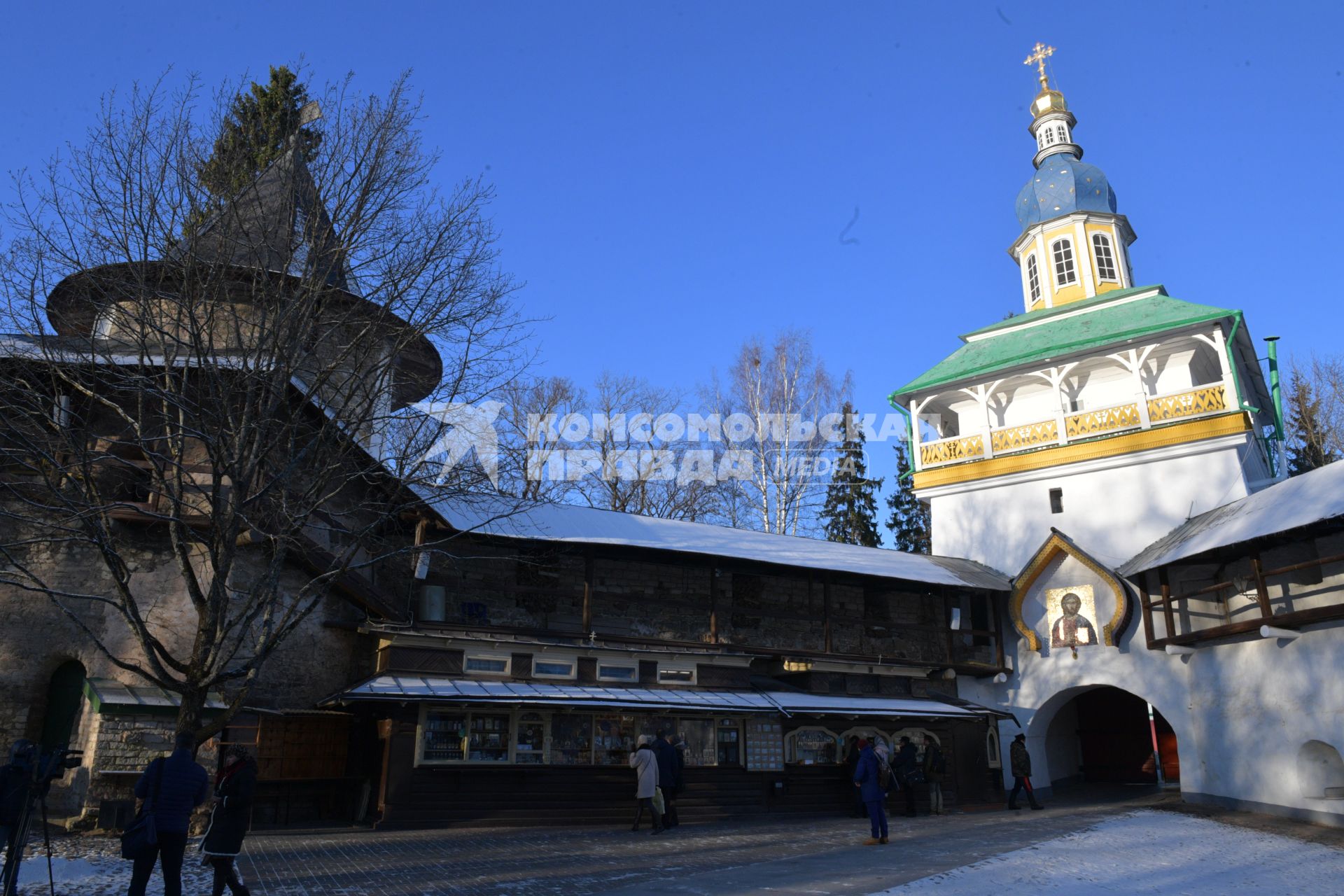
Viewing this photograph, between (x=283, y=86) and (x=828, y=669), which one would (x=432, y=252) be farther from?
(x=283, y=86)

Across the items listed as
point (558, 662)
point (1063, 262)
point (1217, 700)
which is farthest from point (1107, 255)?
point (558, 662)

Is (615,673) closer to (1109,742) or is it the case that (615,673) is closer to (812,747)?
(812,747)

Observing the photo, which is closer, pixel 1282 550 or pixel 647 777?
pixel 647 777

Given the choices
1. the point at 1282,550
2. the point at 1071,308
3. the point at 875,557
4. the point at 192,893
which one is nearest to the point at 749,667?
the point at 875,557

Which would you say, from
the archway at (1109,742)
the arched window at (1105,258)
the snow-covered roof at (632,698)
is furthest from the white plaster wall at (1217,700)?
the arched window at (1105,258)

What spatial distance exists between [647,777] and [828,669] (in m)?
6.29

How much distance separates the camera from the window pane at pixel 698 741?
50.4 ft

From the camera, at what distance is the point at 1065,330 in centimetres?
2394

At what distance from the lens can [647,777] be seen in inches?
497

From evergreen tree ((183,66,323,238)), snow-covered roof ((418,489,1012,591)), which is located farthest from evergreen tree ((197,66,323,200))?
snow-covered roof ((418,489,1012,591))

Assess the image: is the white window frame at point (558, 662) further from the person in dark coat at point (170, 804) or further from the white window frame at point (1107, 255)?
the white window frame at point (1107, 255)

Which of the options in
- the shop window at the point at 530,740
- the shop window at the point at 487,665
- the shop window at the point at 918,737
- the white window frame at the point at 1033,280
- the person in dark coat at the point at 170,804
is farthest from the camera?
the white window frame at the point at 1033,280

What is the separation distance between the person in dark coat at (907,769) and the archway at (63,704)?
1223 centimetres

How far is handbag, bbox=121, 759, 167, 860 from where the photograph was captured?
688 centimetres
